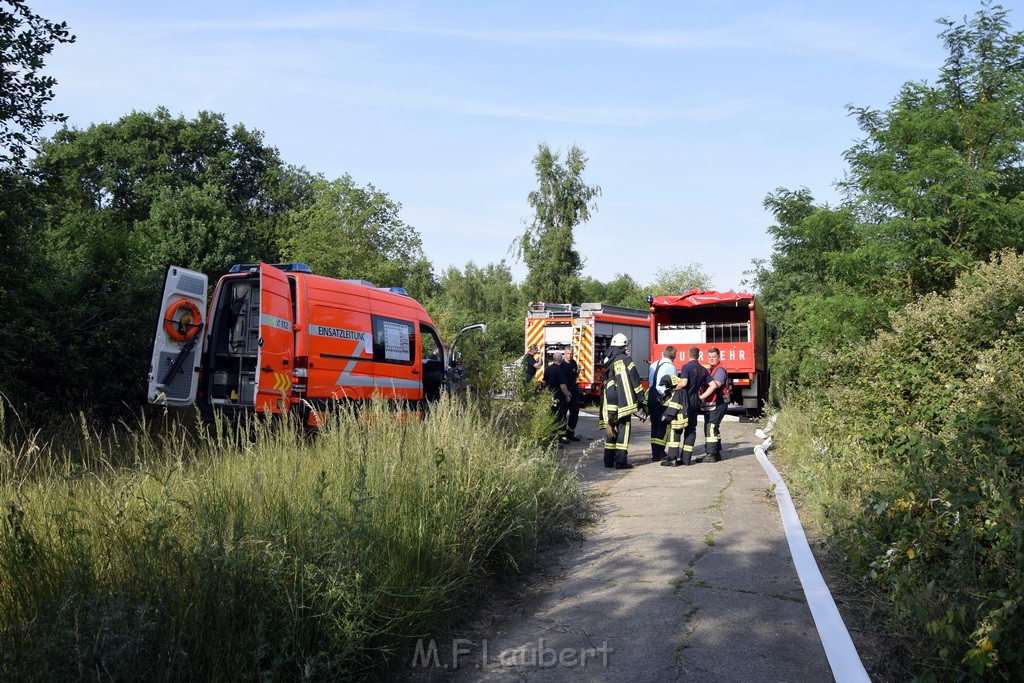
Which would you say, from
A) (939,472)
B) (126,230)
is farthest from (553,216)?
(939,472)

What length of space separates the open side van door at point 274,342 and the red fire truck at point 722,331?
41.9 feet

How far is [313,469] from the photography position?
582 cm

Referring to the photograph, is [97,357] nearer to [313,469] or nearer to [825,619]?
[313,469]

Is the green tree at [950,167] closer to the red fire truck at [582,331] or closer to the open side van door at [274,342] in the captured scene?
the open side van door at [274,342]

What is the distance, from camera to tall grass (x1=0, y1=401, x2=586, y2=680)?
147 inches

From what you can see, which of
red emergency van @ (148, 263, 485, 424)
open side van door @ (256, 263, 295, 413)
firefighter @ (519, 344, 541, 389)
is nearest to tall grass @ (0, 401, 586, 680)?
open side van door @ (256, 263, 295, 413)

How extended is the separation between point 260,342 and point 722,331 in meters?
14.7

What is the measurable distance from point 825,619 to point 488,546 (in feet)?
7.41

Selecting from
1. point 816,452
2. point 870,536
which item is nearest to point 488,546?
point 870,536

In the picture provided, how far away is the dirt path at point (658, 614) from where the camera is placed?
4656 millimetres

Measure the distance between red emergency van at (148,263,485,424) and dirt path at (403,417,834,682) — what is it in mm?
4045

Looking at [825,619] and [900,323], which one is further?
[900,323]

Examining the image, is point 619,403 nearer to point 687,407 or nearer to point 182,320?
point 687,407

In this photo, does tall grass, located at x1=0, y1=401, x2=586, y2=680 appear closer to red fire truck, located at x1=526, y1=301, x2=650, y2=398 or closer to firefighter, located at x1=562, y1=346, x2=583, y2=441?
firefighter, located at x1=562, y1=346, x2=583, y2=441
